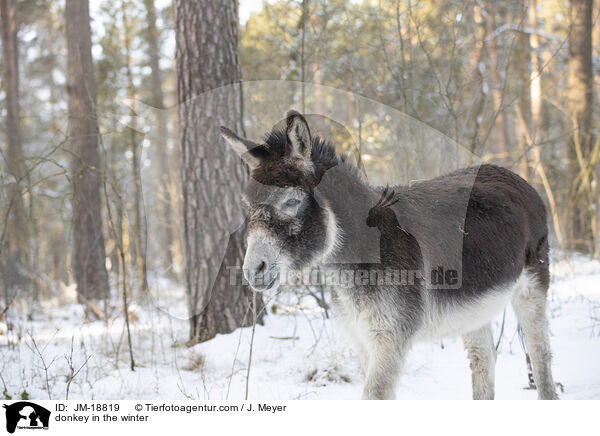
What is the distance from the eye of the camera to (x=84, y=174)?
7457 millimetres

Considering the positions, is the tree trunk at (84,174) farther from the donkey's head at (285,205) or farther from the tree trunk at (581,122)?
the tree trunk at (581,122)

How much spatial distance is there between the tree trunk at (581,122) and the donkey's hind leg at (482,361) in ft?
11.4

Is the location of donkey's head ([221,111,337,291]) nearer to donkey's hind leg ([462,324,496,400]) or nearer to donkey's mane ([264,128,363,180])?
donkey's mane ([264,128,363,180])

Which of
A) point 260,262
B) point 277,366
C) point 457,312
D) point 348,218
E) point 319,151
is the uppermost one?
point 319,151

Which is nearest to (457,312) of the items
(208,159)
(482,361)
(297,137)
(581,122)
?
(482,361)

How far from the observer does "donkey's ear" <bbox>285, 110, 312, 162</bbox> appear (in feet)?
7.41

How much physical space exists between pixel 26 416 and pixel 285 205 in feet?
6.59

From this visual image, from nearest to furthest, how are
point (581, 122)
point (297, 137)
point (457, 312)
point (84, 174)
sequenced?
point (297, 137)
point (457, 312)
point (581, 122)
point (84, 174)

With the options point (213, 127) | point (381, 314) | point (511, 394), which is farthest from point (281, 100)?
point (511, 394)

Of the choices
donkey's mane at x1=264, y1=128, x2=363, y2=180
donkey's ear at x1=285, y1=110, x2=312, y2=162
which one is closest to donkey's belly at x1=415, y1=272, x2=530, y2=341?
donkey's mane at x1=264, y1=128, x2=363, y2=180

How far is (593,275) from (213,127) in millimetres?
5088

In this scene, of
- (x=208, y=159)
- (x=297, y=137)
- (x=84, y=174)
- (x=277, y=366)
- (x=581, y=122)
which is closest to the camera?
(x=297, y=137)

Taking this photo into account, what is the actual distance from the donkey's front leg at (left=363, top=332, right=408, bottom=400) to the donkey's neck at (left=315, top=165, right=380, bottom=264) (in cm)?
45

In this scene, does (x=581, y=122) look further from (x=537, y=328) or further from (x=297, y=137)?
(x=297, y=137)
